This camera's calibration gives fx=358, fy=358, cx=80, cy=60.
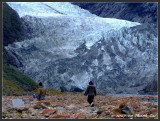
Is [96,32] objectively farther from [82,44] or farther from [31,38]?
[31,38]

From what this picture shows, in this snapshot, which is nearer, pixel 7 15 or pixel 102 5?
pixel 7 15

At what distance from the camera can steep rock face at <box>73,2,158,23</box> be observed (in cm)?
6319

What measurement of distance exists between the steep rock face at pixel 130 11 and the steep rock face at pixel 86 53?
16.4 meters

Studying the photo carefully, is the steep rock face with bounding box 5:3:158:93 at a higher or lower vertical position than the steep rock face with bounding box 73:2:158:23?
lower

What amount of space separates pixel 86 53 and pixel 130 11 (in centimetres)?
2922

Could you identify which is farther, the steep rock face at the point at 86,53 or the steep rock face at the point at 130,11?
the steep rock face at the point at 130,11

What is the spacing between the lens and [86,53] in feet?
138

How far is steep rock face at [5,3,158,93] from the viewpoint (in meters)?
38.0

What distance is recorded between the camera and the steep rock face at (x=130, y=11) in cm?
6319

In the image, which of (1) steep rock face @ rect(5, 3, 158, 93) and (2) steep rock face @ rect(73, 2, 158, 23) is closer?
(1) steep rock face @ rect(5, 3, 158, 93)

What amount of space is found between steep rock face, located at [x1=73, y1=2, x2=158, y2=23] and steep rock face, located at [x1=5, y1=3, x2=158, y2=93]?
1644cm

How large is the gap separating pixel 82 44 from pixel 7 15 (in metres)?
11.6

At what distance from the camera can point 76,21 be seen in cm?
4778

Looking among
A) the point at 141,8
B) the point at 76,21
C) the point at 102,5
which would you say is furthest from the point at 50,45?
the point at 102,5
